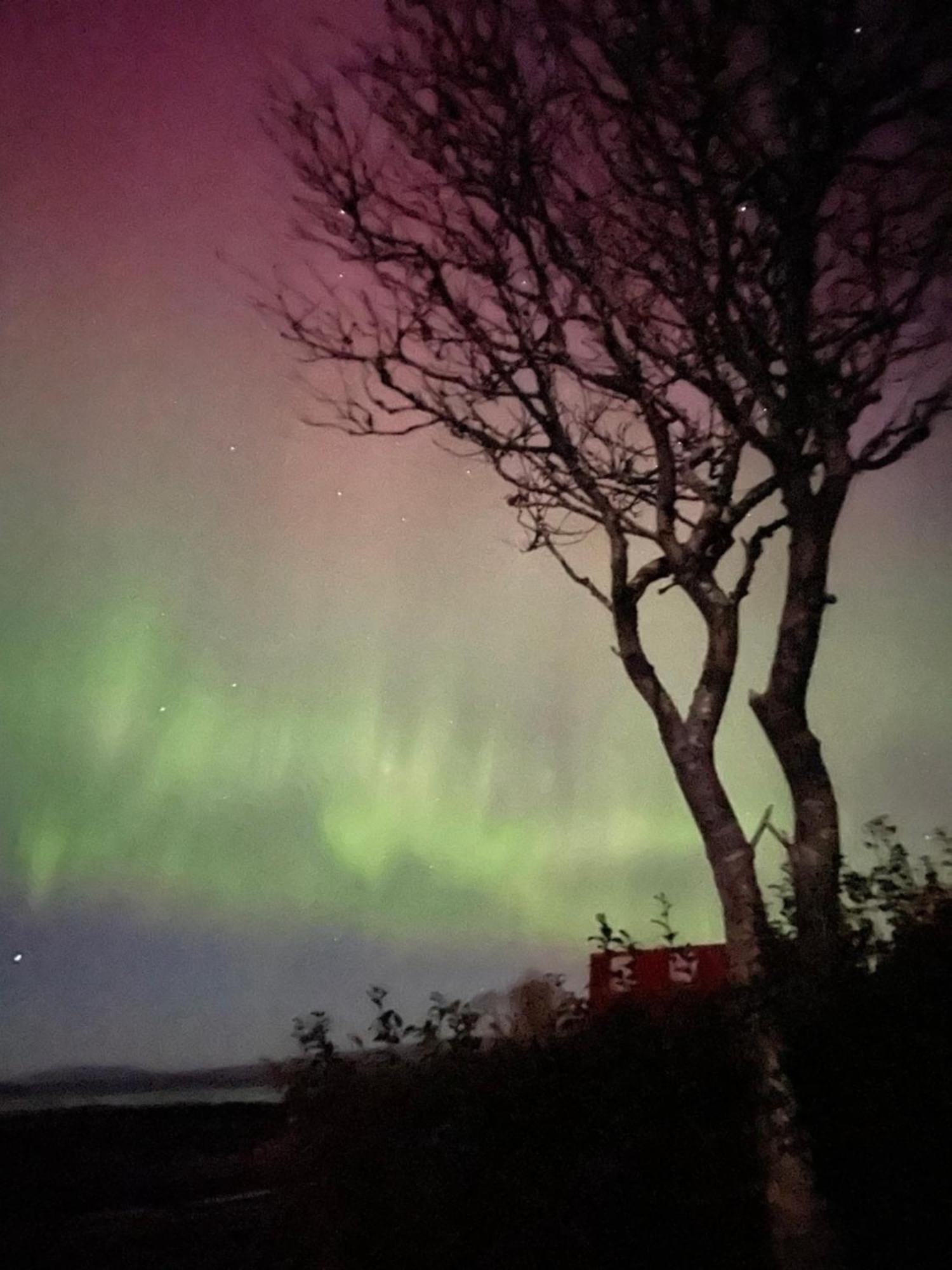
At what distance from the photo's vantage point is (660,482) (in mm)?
7156

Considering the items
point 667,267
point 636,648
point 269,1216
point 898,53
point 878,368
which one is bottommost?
point 269,1216

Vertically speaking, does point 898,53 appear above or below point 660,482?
above

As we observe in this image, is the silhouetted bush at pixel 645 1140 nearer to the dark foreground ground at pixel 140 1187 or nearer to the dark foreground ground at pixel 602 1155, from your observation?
the dark foreground ground at pixel 602 1155

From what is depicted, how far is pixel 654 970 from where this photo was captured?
333 inches

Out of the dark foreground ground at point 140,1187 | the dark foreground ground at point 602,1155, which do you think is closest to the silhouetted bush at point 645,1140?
the dark foreground ground at point 602,1155

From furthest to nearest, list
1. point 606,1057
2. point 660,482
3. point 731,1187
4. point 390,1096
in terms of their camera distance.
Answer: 1. point 660,482
2. point 390,1096
3. point 606,1057
4. point 731,1187

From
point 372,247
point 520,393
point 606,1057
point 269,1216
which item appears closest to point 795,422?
point 520,393

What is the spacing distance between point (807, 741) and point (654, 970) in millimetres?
2750

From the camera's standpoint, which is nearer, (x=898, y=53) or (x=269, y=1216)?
(x=898, y=53)

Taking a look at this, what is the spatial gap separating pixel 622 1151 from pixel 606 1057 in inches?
26.0

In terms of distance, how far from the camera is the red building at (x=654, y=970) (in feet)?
27.2

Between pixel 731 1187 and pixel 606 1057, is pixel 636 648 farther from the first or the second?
pixel 731 1187

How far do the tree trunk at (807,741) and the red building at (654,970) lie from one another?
200 centimetres

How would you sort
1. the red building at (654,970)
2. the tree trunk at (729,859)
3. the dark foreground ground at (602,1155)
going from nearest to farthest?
the dark foreground ground at (602,1155) < the tree trunk at (729,859) < the red building at (654,970)
